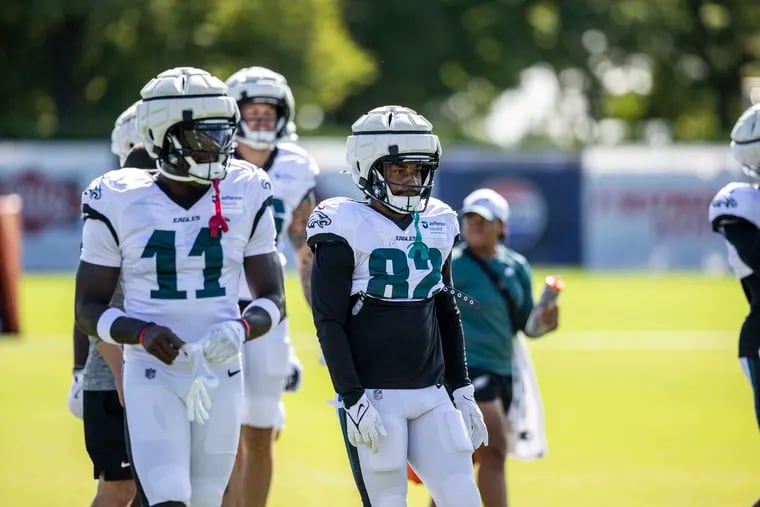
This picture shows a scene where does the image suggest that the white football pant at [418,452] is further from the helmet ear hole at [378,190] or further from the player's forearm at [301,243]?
the player's forearm at [301,243]

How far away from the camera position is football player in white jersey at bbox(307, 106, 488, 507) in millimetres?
5887

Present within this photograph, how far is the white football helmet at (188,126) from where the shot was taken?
5852 mm

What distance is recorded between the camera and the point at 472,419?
6109mm

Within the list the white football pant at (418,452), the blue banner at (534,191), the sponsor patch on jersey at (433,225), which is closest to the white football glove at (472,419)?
the white football pant at (418,452)

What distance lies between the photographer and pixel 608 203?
27.0 metres

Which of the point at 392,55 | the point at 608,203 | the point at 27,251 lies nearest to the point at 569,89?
the point at 392,55

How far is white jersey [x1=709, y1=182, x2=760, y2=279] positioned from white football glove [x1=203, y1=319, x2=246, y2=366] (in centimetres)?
244

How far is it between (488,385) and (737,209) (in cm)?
169

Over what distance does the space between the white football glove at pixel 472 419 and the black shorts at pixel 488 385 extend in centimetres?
157

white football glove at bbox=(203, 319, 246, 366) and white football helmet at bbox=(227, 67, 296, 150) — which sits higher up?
white football helmet at bbox=(227, 67, 296, 150)

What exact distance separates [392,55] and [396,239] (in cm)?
4479

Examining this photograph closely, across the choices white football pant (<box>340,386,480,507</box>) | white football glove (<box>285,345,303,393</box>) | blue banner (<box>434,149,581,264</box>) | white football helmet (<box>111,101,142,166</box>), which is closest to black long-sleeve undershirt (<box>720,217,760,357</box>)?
white football pant (<box>340,386,480,507</box>)

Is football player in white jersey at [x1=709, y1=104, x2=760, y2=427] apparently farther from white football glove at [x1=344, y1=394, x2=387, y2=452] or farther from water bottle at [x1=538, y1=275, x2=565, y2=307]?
white football glove at [x1=344, y1=394, x2=387, y2=452]

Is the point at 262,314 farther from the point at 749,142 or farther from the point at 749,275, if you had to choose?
the point at 749,142
